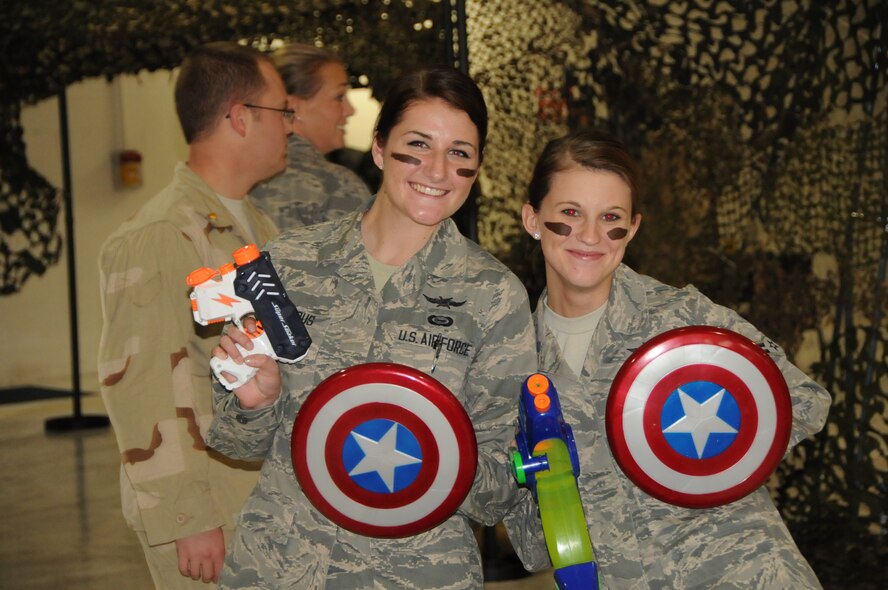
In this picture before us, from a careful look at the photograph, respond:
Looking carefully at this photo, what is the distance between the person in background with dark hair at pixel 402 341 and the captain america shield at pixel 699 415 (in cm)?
19

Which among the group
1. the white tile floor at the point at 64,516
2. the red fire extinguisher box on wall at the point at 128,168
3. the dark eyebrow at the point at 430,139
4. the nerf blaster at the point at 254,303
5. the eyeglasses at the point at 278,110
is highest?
the dark eyebrow at the point at 430,139

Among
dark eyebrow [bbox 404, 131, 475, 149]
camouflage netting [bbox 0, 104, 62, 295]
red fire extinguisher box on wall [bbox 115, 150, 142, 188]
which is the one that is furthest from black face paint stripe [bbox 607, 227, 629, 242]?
red fire extinguisher box on wall [bbox 115, 150, 142, 188]

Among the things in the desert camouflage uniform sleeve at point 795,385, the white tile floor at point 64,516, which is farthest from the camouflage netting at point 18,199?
the desert camouflage uniform sleeve at point 795,385

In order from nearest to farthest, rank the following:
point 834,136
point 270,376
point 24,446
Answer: point 270,376
point 834,136
point 24,446

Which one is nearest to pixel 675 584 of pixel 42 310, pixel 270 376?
pixel 270 376

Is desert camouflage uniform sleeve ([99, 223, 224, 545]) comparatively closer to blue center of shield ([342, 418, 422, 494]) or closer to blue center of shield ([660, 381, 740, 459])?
blue center of shield ([342, 418, 422, 494])

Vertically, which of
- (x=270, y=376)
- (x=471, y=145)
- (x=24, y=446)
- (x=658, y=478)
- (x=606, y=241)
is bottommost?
(x=24, y=446)

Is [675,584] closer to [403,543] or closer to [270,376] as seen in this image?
[403,543]

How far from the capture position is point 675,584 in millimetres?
1790

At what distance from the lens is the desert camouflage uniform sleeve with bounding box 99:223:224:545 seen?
2180mm

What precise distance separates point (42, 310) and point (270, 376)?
7835 millimetres

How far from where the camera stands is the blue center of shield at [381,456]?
164 centimetres

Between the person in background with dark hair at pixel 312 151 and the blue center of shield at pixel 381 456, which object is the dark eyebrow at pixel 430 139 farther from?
the person in background with dark hair at pixel 312 151

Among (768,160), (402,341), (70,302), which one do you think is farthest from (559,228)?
(70,302)
